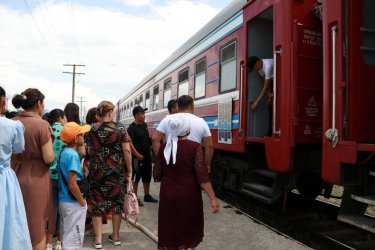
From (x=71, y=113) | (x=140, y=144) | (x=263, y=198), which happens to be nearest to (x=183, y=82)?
(x=140, y=144)

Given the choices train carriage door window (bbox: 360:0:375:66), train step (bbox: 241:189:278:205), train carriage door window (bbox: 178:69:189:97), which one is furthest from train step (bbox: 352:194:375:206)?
train carriage door window (bbox: 178:69:189:97)

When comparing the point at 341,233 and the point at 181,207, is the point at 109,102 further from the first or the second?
the point at 341,233

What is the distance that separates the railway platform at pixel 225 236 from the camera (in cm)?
455

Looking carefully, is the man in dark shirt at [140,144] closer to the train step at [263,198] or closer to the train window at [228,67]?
the train window at [228,67]

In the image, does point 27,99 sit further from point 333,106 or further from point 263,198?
point 263,198

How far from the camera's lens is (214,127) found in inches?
298

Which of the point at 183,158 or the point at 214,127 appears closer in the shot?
the point at 183,158

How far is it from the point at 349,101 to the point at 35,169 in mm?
3001

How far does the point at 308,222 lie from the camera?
6152 mm

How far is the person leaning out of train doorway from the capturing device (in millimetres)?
5754

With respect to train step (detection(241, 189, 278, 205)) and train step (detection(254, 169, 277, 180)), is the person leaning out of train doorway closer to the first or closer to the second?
train step (detection(254, 169, 277, 180))

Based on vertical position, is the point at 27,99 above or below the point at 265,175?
above

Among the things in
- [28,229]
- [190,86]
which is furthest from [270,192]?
[190,86]

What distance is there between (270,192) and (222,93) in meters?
2.35
